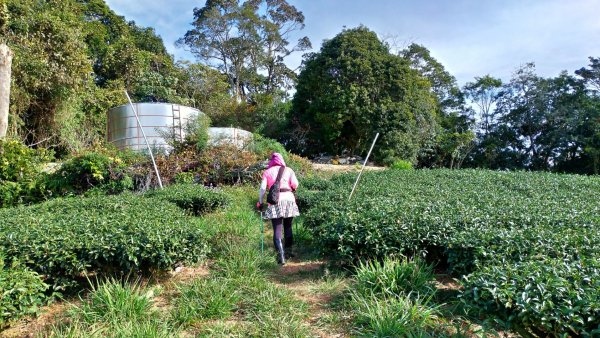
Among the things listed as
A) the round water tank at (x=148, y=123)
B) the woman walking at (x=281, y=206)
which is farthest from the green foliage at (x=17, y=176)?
the woman walking at (x=281, y=206)

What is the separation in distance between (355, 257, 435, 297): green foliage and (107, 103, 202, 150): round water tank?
9.63 metres

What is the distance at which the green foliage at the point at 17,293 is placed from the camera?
2.76 m

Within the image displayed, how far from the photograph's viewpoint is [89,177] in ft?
29.3

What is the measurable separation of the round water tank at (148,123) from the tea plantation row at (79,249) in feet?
26.1

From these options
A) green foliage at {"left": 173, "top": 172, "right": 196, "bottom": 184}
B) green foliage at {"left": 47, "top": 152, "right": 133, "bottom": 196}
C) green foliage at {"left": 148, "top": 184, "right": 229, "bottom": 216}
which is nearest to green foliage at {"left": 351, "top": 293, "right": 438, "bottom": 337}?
green foliage at {"left": 148, "top": 184, "right": 229, "bottom": 216}

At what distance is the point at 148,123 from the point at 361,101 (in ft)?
30.5

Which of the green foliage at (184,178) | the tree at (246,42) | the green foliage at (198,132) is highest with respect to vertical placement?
the tree at (246,42)

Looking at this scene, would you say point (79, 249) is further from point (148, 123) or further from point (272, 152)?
point (148, 123)

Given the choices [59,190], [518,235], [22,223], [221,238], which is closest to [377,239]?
[518,235]

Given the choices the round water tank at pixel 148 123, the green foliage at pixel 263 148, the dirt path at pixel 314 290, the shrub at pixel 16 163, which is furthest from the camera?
the round water tank at pixel 148 123

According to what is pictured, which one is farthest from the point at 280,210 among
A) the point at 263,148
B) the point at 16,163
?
the point at 16,163

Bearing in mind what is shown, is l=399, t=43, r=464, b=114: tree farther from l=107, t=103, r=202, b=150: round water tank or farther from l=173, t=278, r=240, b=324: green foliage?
l=173, t=278, r=240, b=324: green foliage

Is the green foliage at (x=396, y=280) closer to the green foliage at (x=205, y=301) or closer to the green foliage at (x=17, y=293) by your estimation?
the green foliage at (x=205, y=301)

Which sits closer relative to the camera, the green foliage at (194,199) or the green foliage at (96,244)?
the green foliage at (96,244)
